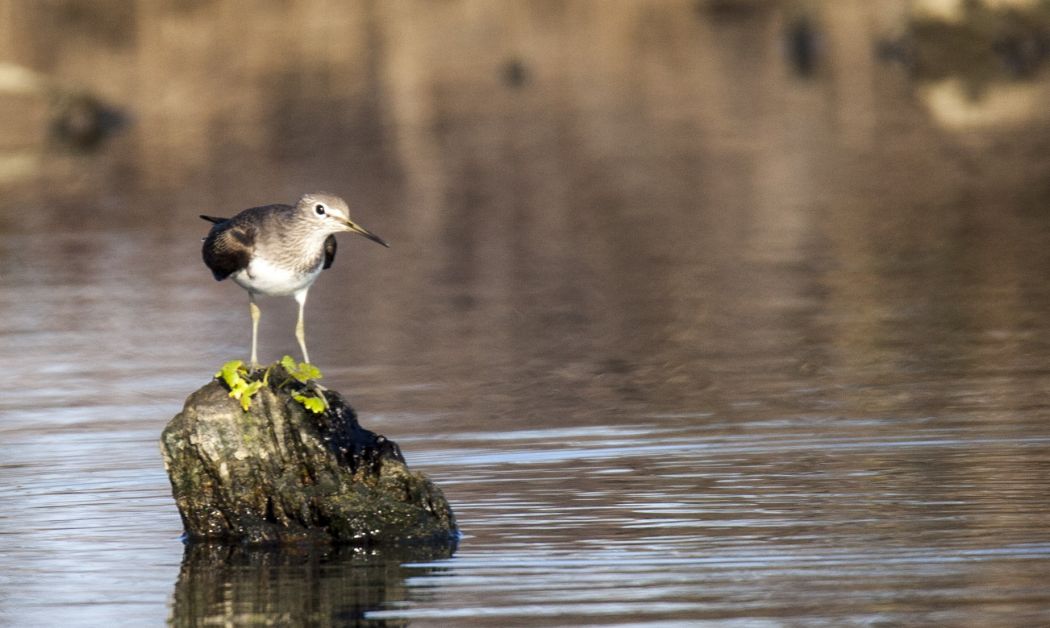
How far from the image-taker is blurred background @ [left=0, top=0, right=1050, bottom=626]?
9398mm

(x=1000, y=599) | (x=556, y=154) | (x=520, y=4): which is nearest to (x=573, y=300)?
(x=1000, y=599)

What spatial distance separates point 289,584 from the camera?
374 inches

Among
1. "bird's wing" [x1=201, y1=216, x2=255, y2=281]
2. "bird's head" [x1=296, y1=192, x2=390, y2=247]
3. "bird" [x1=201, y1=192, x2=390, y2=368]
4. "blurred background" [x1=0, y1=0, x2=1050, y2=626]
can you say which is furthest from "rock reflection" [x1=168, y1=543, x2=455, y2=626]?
"bird's head" [x1=296, y1=192, x2=390, y2=247]

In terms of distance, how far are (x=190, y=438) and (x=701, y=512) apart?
2.60 metres

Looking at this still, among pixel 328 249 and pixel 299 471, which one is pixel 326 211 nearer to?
pixel 328 249

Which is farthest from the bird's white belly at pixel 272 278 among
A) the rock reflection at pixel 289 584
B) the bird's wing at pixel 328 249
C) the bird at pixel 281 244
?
the rock reflection at pixel 289 584

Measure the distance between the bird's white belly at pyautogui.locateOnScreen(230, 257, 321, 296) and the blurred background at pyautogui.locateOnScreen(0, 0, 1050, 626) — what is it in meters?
1.33

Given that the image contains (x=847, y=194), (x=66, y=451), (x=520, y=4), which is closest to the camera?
(x=66, y=451)

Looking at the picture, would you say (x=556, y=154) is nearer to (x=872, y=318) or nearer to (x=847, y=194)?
(x=847, y=194)

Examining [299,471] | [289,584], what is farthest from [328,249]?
[289,584]

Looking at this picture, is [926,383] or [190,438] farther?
[926,383]

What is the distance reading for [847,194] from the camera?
27.6m

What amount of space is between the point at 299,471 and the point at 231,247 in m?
1.17

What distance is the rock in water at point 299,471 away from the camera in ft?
33.2
